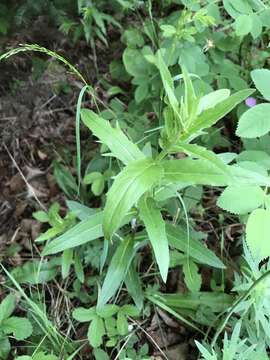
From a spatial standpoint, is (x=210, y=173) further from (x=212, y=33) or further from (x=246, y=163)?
(x=212, y=33)

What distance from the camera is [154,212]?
1.49 metres

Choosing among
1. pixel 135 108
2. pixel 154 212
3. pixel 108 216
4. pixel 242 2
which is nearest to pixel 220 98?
pixel 154 212

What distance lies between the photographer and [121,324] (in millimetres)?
1937

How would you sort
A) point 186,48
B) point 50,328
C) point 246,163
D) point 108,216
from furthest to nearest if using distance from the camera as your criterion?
point 186,48 → point 50,328 → point 246,163 → point 108,216

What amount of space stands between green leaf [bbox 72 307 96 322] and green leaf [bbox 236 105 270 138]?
0.88m

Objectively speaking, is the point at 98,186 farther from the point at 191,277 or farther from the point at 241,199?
the point at 241,199

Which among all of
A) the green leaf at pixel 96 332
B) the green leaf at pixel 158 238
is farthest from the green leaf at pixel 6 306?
the green leaf at pixel 158 238

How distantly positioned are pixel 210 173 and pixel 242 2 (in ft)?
3.02

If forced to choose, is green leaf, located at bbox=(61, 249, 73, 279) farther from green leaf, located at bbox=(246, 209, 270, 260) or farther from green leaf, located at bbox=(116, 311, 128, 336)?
green leaf, located at bbox=(246, 209, 270, 260)

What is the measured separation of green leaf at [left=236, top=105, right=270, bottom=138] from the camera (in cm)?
161

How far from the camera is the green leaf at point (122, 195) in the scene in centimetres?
129

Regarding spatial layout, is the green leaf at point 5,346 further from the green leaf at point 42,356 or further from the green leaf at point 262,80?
the green leaf at point 262,80

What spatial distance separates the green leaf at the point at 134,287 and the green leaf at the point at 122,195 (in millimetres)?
543

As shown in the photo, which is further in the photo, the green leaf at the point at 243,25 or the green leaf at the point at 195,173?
the green leaf at the point at 243,25
